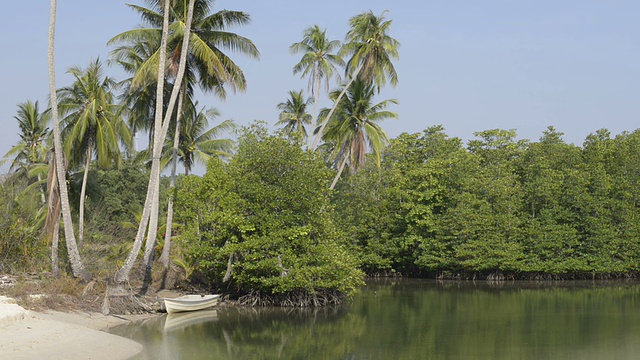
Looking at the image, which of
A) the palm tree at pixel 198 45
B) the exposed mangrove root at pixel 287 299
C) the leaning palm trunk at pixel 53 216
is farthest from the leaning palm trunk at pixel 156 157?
the exposed mangrove root at pixel 287 299

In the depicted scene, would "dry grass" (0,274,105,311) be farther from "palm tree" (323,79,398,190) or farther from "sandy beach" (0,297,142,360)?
"palm tree" (323,79,398,190)

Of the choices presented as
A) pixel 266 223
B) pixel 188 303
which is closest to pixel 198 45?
pixel 266 223

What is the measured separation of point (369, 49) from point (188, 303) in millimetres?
17285

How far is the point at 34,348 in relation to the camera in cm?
1393

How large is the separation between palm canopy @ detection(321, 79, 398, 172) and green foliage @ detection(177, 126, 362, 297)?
10.9 metres

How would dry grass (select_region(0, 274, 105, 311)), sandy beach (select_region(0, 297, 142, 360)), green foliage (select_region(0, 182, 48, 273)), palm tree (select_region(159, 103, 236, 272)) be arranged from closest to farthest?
sandy beach (select_region(0, 297, 142, 360)) < dry grass (select_region(0, 274, 105, 311)) < green foliage (select_region(0, 182, 48, 273)) < palm tree (select_region(159, 103, 236, 272))

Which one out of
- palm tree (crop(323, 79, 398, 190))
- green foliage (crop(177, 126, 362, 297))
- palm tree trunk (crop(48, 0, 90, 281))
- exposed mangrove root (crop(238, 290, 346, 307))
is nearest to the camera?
palm tree trunk (crop(48, 0, 90, 281))

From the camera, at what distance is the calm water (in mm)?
16358

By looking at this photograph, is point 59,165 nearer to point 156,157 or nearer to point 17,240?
Answer: point 156,157

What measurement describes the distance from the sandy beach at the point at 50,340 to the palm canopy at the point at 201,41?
10.6 m

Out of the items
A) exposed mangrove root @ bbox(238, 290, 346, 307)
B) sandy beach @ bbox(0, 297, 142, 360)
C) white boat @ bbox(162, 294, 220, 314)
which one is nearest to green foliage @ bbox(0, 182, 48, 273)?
white boat @ bbox(162, 294, 220, 314)

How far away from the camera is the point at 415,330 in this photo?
776 inches

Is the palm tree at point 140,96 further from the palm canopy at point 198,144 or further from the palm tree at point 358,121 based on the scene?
the palm tree at point 358,121

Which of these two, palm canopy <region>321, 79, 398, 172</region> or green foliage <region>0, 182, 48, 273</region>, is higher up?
palm canopy <region>321, 79, 398, 172</region>
